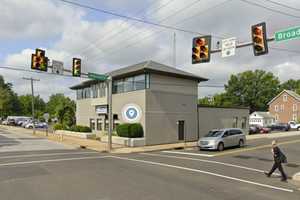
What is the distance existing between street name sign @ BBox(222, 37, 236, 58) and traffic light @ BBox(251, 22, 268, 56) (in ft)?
4.42

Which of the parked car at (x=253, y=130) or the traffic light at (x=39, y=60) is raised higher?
the traffic light at (x=39, y=60)

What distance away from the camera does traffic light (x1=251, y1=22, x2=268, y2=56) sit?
14.8 meters

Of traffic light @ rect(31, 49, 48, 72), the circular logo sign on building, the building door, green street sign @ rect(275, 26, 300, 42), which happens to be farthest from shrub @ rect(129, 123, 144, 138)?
green street sign @ rect(275, 26, 300, 42)

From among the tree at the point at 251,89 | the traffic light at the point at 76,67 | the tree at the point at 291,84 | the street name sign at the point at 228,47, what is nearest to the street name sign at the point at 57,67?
the traffic light at the point at 76,67

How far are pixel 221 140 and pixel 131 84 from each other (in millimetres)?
12526

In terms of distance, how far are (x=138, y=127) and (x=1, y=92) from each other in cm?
8688

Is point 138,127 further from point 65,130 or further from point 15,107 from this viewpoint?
point 15,107

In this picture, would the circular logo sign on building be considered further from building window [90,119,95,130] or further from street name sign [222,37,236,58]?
street name sign [222,37,236,58]

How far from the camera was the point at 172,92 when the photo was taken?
34.5 metres

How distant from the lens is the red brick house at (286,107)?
85.9 m

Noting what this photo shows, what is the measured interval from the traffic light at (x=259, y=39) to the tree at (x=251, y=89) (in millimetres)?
91436

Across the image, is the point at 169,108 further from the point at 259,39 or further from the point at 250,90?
the point at 250,90

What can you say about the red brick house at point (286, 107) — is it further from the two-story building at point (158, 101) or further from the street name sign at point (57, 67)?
the street name sign at point (57, 67)

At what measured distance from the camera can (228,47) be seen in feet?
54.3
